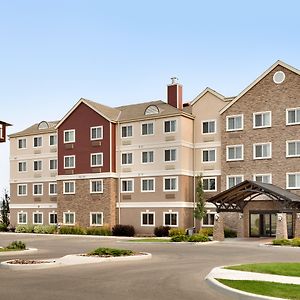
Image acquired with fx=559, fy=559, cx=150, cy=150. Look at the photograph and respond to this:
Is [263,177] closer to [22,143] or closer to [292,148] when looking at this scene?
[292,148]

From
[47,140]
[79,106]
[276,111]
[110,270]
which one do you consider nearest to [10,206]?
[47,140]

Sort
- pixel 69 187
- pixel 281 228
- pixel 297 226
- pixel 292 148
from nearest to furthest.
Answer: pixel 281 228 < pixel 297 226 < pixel 292 148 < pixel 69 187

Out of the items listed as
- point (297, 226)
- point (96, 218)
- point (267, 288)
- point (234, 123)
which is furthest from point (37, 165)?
point (267, 288)

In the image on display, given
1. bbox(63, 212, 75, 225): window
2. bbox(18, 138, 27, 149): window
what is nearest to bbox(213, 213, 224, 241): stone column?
bbox(63, 212, 75, 225): window

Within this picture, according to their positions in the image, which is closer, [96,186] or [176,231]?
[176,231]

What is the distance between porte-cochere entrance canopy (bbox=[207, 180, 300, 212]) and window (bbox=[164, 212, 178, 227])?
6.12m

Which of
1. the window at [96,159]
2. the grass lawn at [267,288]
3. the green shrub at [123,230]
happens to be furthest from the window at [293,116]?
the grass lawn at [267,288]

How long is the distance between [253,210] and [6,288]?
32.9m

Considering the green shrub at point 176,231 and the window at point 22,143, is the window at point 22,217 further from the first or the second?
the green shrub at point 176,231

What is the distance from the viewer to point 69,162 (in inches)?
2210

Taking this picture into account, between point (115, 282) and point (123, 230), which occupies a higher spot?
point (115, 282)

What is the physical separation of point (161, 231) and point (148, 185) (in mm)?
4961

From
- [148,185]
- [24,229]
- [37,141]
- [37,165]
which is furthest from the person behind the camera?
[37,141]

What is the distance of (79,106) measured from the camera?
5575 cm
